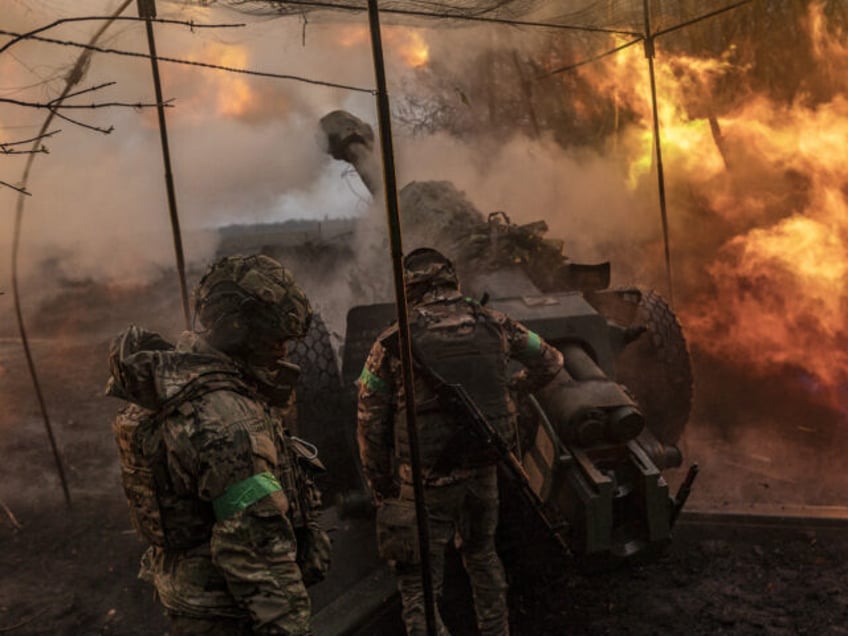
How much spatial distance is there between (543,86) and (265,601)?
12.5 m

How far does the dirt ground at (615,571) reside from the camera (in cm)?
399

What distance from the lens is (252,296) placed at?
218cm

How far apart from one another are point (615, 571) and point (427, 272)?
2.33 meters

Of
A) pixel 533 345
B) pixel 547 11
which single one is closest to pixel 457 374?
pixel 533 345

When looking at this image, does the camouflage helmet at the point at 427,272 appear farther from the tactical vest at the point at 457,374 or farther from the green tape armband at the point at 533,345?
the green tape armband at the point at 533,345

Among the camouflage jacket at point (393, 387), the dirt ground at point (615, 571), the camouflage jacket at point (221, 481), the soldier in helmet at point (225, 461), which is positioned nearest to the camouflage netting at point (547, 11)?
A: the camouflage jacket at point (393, 387)

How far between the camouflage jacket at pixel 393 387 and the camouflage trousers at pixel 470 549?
5.1 inches

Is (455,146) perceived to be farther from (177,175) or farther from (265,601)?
(265,601)

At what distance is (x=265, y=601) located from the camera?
6.17 feet

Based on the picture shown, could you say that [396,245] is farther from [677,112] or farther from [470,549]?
[677,112]

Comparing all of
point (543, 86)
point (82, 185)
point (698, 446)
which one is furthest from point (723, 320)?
point (82, 185)

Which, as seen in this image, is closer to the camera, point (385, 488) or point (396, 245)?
point (396, 245)

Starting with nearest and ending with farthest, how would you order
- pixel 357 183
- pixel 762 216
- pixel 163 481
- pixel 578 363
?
pixel 163 481 < pixel 578 363 < pixel 762 216 < pixel 357 183

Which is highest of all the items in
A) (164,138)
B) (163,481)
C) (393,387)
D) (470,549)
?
(164,138)
